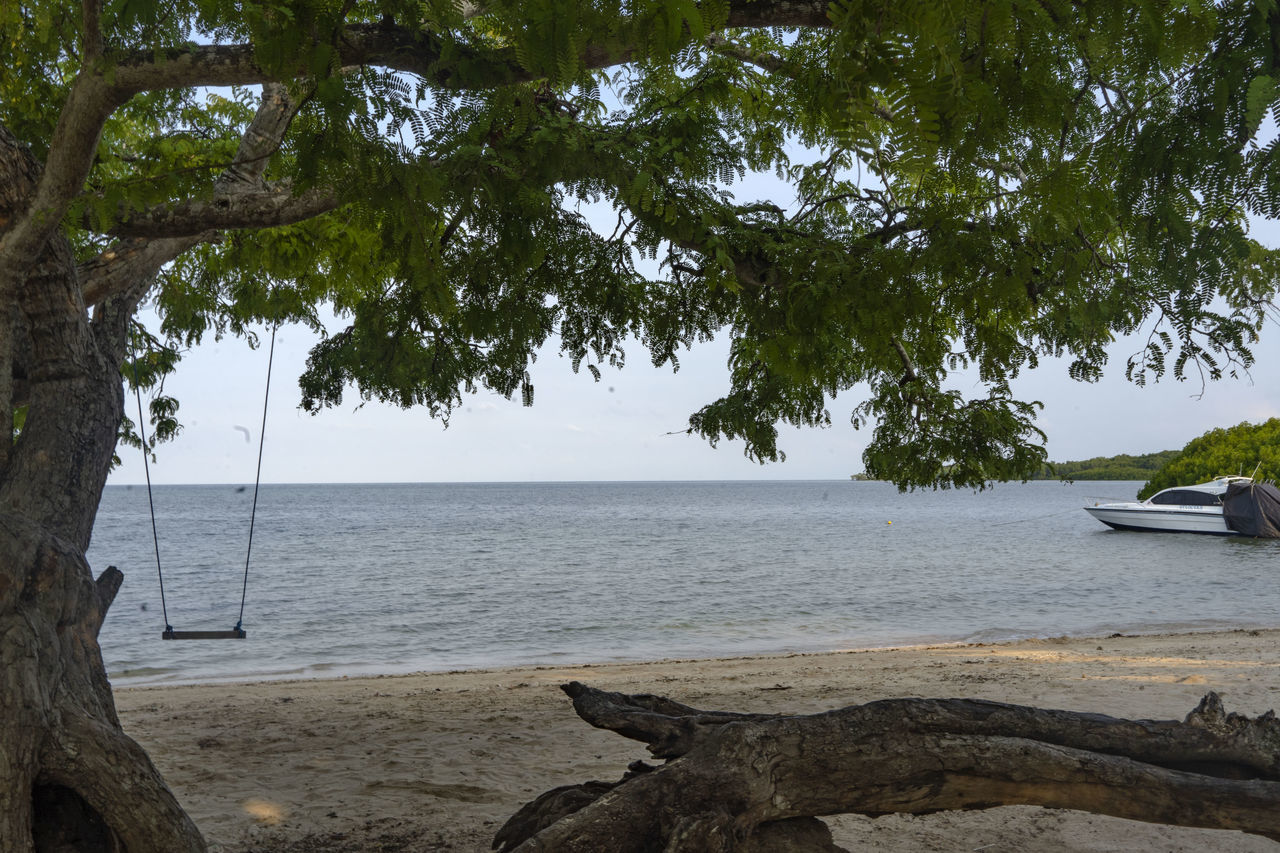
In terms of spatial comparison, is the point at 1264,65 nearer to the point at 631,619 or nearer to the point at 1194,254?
the point at 1194,254

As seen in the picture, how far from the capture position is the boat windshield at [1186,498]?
133ft

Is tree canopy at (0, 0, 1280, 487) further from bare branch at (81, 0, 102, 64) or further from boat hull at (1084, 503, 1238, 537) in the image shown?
boat hull at (1084, 503, 1238, 537)

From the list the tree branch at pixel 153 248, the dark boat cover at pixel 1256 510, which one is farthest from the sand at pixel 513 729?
the dark boat cover at pixel 1256 510

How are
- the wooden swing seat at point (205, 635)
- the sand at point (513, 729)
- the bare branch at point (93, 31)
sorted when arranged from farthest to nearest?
the wooden swing seat at point (205, 635) → the sand at point (513, 729) → the bare branch at point (93, 31)

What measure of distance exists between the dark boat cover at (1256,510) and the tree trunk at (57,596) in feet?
146

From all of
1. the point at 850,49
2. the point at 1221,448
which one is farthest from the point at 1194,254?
the point at 1221,448

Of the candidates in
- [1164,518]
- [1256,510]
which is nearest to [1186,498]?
[1164,518]

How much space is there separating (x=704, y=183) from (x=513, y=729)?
4460 millimetres

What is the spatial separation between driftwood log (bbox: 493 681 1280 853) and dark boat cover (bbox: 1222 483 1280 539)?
42.2 meters

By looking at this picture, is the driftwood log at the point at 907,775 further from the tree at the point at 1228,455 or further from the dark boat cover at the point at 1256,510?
the tree at the point at 1228,455

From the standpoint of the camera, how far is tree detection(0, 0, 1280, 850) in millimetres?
2287

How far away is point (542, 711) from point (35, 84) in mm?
6014

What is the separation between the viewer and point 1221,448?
50.5 meters

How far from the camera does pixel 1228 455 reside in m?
49.7
